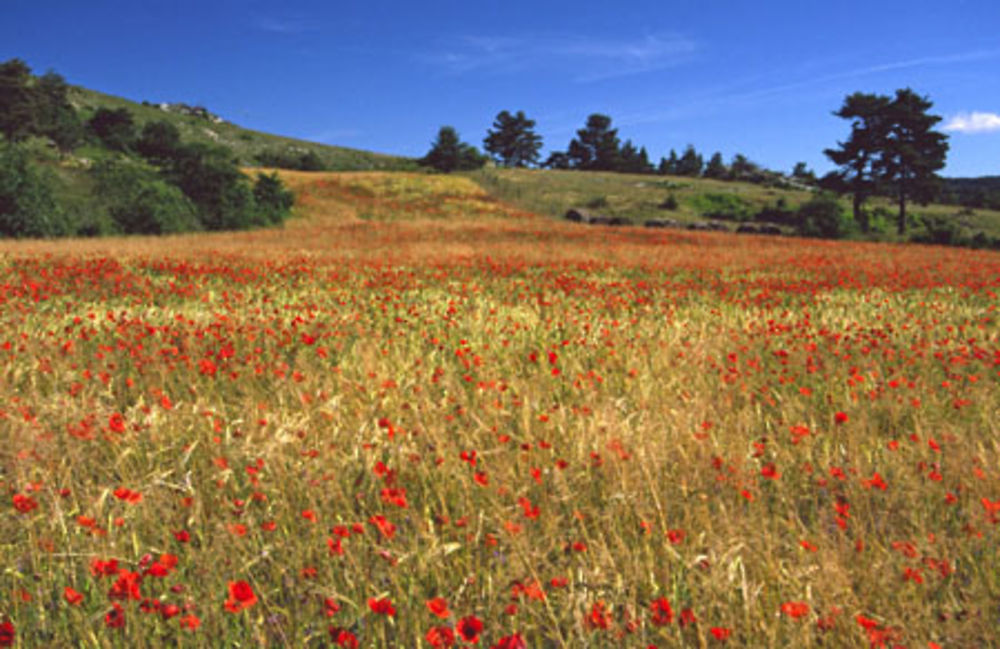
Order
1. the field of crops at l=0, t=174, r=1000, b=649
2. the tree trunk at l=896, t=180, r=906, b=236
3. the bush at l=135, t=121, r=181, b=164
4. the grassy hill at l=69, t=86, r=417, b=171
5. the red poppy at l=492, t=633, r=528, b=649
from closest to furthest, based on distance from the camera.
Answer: the red poppy at l=492, t=633, r=528, b=649 → the field of crops at l=0, t=174, r=1000, b=649 → the bush at l=135, t=121, r=181, b=164 → the tree trunk at l=896, t=180, r=906, b=236 → the grassy hill at l=69, t=86, r=417, b=171

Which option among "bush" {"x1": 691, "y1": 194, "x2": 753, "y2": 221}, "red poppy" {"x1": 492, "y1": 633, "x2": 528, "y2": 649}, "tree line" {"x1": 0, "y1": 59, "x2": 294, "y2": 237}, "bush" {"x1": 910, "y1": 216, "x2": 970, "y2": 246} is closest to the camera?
"red poppy" {"x1": 492, "y1": 633, "x2": 528, "y2": 649}

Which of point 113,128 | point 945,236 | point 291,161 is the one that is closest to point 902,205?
point 945,236

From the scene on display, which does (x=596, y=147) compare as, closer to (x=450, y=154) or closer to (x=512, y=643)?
(x=450, y=154)

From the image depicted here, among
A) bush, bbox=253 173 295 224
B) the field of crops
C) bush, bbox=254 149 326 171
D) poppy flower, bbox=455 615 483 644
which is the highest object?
bush, bbox=254 149 326 171

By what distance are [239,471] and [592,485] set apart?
1.65m

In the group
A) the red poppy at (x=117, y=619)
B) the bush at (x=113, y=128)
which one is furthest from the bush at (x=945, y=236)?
the bush at (x=113, y=128)

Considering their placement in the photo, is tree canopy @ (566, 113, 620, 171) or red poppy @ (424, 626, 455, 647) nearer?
red poppy @ (424, 626, 455, 647)

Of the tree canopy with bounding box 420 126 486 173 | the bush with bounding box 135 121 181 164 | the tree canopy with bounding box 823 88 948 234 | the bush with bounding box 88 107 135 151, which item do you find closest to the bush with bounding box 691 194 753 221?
the tree canopy with bounding box 823 88 948 234

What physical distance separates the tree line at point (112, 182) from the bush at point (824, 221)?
29.0 meters

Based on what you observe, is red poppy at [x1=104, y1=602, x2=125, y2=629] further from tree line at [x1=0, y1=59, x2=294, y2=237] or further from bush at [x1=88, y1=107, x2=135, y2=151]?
bush at [x1=88, y1=107, x2=135, y2=151]

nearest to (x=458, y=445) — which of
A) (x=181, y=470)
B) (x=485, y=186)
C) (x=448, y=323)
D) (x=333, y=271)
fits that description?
(x=181, y=470)

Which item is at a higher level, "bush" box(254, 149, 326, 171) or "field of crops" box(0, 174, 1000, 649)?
"bush" box(254, 149, 326, 171)

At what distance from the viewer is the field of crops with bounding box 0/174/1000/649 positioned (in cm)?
178

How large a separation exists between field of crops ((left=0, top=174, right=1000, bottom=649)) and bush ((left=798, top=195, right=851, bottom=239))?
28.1 meters
